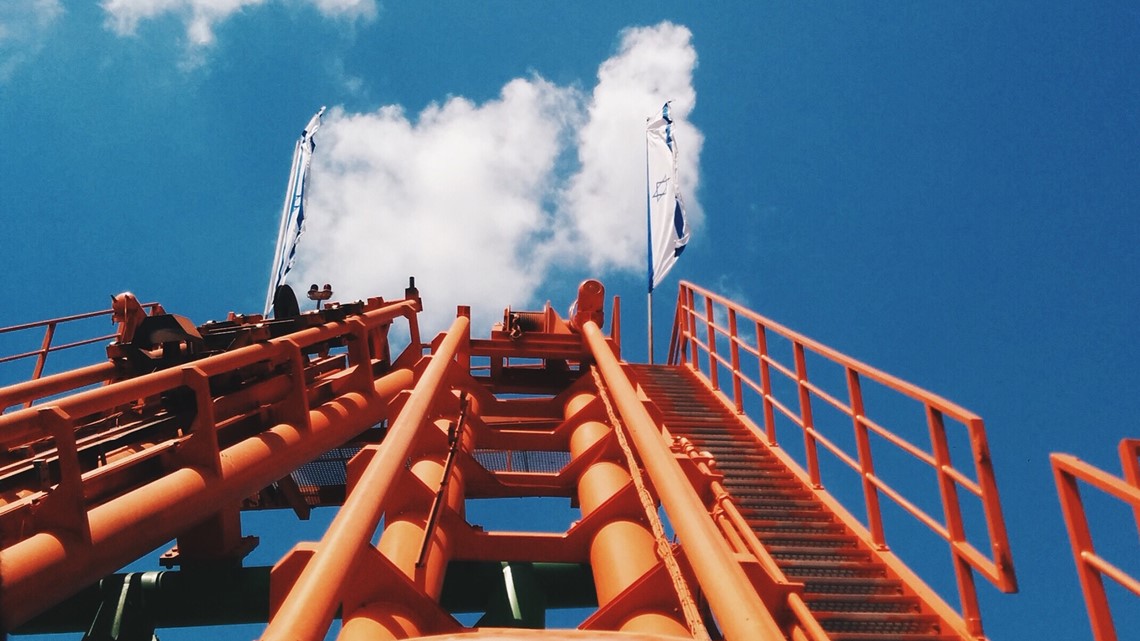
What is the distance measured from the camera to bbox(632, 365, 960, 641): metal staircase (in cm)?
420

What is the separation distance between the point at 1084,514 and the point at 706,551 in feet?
5.57

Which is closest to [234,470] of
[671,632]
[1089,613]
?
[671,632]

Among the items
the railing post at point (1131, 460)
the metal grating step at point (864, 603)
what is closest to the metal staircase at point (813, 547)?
the metal grating step at point (864, 603)

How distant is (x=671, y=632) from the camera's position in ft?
11.4

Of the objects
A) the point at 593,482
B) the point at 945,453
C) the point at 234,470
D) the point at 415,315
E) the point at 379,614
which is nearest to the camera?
the point at 379,614

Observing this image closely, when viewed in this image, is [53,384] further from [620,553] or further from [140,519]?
[620,553]

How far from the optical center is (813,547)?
16.7 ft

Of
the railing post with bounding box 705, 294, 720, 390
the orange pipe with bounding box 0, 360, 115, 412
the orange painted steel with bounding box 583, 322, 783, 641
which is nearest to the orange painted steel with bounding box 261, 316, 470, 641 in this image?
the orange painted steel with bounding box 583, 322, 783, 641

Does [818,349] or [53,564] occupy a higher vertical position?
[818,349]

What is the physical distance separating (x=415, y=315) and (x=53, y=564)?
620 cm

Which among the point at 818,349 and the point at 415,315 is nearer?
the point at 818,349

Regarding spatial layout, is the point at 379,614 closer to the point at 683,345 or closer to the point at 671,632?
the point at 671,632

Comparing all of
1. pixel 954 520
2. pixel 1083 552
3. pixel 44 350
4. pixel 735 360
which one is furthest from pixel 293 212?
pixel 1083 552

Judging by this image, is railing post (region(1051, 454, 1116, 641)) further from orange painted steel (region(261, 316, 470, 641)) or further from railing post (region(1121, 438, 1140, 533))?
orange painted steel (region(261, 316, 470, 641))
